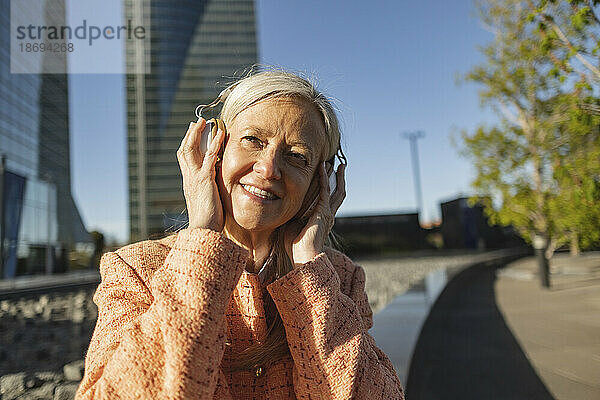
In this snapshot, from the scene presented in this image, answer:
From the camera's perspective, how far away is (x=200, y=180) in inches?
40.3

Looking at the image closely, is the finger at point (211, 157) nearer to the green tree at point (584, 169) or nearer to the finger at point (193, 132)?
the finger at point (193, 132)

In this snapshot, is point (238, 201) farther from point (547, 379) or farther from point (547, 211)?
point (547, 211)

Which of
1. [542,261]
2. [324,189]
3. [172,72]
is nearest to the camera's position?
[324,189]

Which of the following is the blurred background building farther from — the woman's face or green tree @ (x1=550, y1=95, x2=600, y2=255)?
the woman's face

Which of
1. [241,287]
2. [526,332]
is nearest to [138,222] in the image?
[526,332]

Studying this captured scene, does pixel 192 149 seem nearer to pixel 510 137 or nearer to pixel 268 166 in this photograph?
pixel 268 166

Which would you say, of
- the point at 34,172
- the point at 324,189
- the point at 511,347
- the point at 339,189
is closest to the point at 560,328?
the point at 511,347

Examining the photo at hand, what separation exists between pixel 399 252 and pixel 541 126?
24.1 metres

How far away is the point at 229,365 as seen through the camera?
3.42 feet

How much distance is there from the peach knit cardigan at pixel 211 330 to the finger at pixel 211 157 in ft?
0.51

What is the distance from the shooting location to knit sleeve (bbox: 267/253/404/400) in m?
0.97

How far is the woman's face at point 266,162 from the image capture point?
103cm

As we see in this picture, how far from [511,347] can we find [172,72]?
35585 millimetres

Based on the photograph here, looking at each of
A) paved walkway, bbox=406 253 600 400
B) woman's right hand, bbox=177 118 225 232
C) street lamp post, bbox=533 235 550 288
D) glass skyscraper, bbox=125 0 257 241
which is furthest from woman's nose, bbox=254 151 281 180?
glass skyscraper, bbox=125 0 257 241
